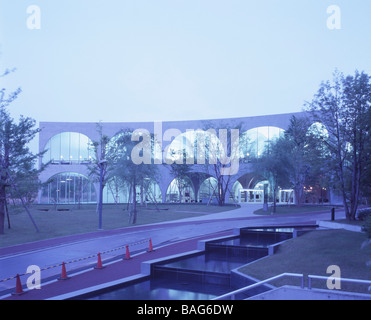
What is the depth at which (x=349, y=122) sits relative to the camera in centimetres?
2070

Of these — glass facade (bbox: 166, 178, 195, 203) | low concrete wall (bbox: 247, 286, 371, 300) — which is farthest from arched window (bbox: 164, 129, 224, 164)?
low concrete wall (bbox: 247, 286, 371, 300)

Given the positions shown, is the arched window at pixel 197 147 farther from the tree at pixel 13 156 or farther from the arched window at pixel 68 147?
the tree at pixel 13 156

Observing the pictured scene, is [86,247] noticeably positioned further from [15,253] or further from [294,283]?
[294,283]

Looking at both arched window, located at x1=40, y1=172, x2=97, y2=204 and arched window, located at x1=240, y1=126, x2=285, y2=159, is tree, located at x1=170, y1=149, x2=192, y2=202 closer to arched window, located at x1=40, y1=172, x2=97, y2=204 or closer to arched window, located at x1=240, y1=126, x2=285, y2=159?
arched window, located at x1=240, y1=126, x2=285, y2=159

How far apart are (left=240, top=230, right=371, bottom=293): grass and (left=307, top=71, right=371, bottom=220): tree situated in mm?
7021

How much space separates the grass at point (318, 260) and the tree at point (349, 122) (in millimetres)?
7021

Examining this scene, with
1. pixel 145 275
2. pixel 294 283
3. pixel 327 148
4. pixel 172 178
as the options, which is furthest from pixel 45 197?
pixel 294 283

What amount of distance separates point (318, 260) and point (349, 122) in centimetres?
1245

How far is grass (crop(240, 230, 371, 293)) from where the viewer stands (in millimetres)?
9038

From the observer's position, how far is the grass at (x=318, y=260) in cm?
904

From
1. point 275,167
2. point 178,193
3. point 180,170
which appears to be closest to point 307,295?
point 275,167
